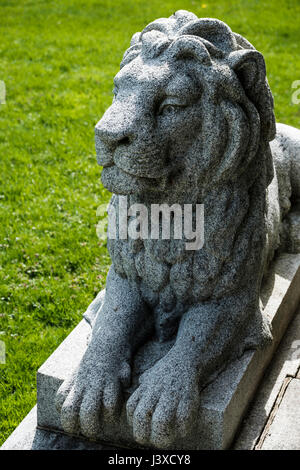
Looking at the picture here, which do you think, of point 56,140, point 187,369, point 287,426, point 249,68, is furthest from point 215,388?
point 56,140

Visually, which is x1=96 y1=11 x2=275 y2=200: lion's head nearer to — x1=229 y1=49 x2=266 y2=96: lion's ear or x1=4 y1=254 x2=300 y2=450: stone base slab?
x1=229 y1=49 x2=266 y2=96: lion's ear

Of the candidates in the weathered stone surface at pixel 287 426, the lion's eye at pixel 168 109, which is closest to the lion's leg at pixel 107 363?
the weathered stone surface at pixel 287 426

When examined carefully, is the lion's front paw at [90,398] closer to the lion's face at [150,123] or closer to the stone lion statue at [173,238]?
the stone lion statue at [173,238]

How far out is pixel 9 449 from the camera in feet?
10.7

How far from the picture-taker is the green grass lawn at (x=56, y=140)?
472 centimetres

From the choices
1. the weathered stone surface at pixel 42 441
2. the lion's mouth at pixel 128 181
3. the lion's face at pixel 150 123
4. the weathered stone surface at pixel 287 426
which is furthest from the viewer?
the weathered stone surface at pixel 42 441

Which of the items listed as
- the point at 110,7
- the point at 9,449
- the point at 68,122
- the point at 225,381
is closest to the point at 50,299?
the point at 9,449

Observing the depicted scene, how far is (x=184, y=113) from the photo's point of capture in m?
2.80

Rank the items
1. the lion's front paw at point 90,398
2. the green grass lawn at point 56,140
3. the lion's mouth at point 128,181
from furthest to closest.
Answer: the green grass lawn at point 56,140
the lion's front paw at point 90,398
the lion's mouth at point 128,181

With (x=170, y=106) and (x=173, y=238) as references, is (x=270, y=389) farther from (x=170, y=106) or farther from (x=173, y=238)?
(x=170, y=106)

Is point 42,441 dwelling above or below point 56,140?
below

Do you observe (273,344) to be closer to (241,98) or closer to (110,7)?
(241,98)

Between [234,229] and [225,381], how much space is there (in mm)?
697

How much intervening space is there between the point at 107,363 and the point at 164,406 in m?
0.36
